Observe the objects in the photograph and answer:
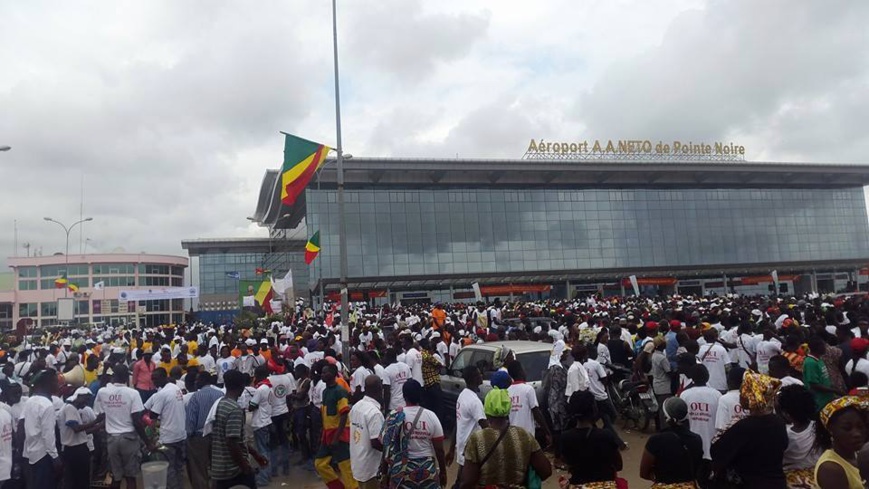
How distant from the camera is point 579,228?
64.0 meters

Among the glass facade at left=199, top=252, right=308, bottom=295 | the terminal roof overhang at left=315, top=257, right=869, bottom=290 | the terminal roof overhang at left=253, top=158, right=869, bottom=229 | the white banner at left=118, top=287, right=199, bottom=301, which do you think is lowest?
the white banner at left=118, top=287, right=199, bottom=301

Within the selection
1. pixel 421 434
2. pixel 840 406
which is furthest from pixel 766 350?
pixel 421 434

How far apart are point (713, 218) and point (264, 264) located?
56422 millimetres

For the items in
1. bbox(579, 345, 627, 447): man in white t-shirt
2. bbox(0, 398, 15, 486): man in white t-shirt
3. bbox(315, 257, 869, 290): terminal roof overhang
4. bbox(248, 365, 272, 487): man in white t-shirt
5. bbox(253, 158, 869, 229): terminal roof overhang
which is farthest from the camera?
bbox(315, 257, 869, 290): terminal roof overhang

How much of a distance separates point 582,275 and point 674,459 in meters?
60.5

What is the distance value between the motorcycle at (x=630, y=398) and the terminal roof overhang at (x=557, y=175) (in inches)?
1762

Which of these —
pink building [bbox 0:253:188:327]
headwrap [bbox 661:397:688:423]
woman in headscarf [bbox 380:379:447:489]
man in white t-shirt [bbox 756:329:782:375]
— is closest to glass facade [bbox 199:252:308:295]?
pink building [bbox 0:253:188:327]

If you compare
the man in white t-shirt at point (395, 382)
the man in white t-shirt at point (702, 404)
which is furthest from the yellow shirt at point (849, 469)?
the man in white t-shirt at point (395, 382)

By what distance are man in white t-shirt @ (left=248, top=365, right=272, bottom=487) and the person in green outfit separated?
7.15 metres

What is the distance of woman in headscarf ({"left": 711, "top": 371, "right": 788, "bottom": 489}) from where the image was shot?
4152 millimetres

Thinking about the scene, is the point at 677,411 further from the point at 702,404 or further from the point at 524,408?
the point at 524,408

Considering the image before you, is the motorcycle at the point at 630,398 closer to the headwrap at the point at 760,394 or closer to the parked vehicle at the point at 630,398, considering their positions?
the parked vehicle at the point at 630,398

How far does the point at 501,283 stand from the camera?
201 feet

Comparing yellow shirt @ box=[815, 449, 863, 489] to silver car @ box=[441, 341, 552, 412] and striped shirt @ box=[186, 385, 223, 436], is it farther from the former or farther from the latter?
striped shirt @ box=[186, 385, 223, 436]
